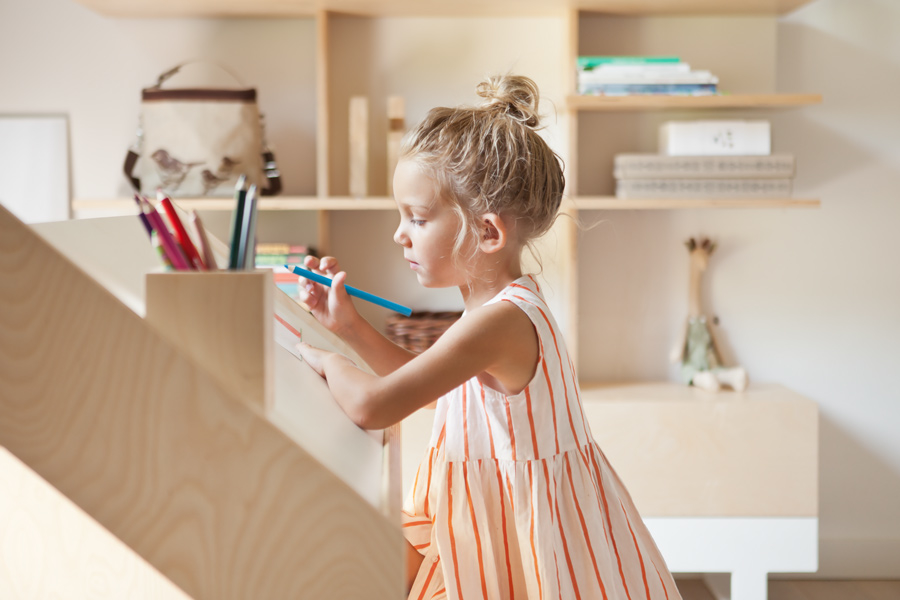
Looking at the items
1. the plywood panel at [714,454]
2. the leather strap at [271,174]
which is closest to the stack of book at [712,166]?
the plywood panel at [714,454]

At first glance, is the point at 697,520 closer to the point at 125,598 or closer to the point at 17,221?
the point at 125,598

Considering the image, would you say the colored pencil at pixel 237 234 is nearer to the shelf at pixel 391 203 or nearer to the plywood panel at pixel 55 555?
the plywood panel at pixel 55 555

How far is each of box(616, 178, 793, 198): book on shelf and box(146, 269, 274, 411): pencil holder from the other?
165 centimetres

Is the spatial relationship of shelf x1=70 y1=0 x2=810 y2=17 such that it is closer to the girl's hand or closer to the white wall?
the white wall

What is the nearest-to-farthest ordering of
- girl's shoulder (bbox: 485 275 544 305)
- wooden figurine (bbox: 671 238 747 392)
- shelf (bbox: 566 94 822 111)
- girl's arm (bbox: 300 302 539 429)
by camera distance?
girl's arm (bbox: 300 302 539 429) < girl's shoulder (bbox: 485 275 544 305) < shelf (bbox: 566 94 822 111) < wooden figurine (bbox: 671 238 747 392)

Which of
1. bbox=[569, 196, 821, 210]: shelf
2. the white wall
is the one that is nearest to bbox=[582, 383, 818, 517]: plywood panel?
the white wall

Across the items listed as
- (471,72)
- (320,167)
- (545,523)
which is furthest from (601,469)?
(471,72)

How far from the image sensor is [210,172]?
1.94m

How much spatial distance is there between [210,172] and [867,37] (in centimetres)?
194

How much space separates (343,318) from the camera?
3.24ft

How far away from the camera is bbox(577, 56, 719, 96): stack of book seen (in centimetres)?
195

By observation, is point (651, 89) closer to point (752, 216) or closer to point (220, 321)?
point (752, 216)

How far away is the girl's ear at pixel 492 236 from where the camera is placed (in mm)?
942

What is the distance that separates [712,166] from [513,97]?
113 centimetres
